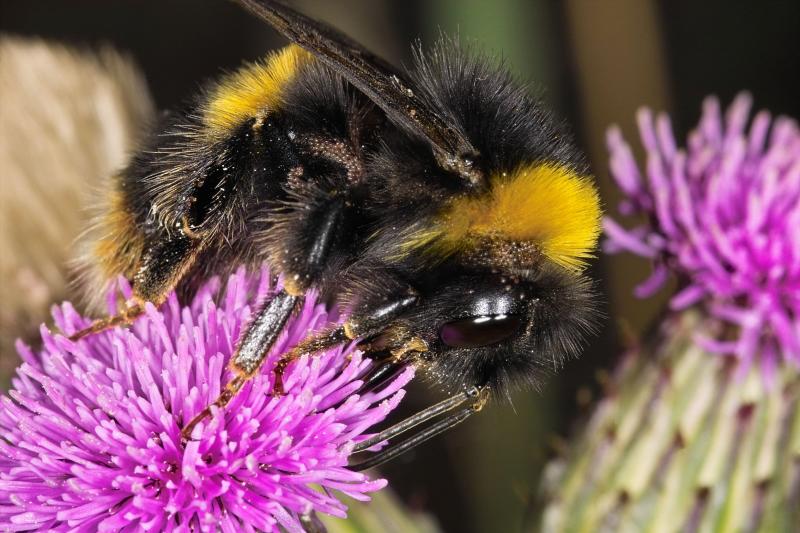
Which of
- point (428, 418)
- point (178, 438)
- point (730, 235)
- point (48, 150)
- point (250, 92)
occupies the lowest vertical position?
point (428, 418)

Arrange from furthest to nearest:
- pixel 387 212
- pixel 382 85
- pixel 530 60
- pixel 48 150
Answer: pixel 530 60, pixel 48 150, pixel 387 212, pixel 382 85

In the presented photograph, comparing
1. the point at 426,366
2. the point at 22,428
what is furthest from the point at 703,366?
the point at 22,428

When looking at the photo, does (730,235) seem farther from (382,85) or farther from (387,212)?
(382,85)

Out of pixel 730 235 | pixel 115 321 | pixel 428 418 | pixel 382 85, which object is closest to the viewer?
pixel 382 85

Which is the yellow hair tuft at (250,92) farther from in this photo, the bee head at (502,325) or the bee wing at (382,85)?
the bee head at (502,325)

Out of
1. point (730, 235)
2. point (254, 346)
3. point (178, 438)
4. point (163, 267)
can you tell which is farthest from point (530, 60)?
point (178, 438)

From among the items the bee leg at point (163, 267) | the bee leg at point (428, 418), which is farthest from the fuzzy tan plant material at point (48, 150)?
the bee leg at point (428, 418)

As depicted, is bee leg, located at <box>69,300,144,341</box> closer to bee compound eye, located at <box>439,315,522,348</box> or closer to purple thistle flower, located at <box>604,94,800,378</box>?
bee compound eye, located at <box>439,315,522,348</box>
